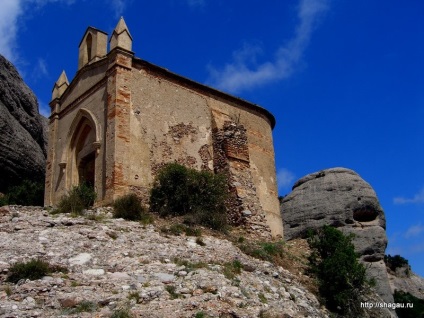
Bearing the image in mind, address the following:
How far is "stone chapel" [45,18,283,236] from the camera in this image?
17.6m

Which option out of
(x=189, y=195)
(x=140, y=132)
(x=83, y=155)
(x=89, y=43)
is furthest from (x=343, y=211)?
(x=89, y=43)

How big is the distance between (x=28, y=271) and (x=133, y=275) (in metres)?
2.04

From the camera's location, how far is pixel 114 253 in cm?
1194

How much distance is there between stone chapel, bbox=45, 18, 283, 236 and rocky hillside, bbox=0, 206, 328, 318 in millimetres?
3170

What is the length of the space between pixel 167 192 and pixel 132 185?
4.54 feet

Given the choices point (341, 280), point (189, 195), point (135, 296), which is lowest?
point (135, 296)

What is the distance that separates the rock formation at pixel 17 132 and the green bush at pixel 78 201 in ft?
26.0

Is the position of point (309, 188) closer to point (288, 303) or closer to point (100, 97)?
point (100, 97)

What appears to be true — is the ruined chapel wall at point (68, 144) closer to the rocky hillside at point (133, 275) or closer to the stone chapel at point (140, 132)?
the stone chapel at point (140, 132)

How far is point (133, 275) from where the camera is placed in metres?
11.0

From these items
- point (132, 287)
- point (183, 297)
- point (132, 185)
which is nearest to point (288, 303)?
point (183, 297)

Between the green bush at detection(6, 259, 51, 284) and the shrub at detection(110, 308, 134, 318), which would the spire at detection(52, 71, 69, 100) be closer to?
the green bush at detection(6, 259, 51, 284)

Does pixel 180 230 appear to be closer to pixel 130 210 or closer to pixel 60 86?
pixel 130 210

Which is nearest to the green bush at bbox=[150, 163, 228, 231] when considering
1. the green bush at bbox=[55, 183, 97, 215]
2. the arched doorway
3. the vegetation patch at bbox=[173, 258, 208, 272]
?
the green bush at bbox=[55, 183, 97, 215]
